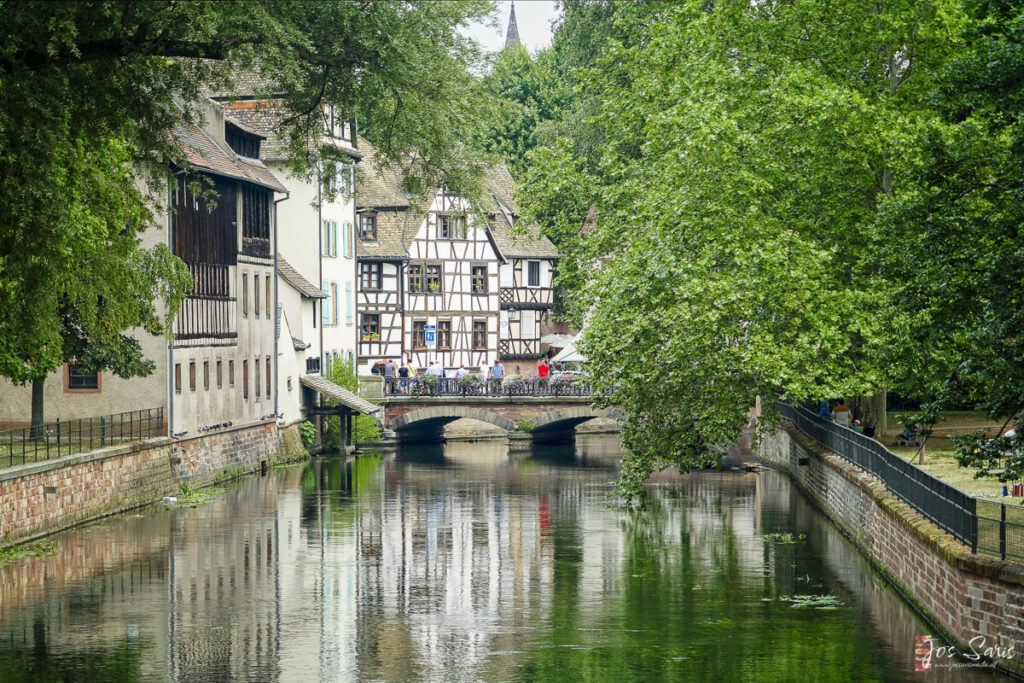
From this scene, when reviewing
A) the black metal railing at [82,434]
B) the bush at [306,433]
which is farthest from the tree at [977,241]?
the bush at [306,433]

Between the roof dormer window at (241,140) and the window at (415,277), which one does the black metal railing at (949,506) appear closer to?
the roof dormer window at (241,140)

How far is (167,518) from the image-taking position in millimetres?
35375

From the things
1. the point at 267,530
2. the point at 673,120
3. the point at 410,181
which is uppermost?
the point at 673,120

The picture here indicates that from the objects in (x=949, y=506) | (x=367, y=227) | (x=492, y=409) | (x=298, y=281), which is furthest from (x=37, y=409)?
(x=367, y=227)

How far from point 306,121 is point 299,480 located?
2883cm

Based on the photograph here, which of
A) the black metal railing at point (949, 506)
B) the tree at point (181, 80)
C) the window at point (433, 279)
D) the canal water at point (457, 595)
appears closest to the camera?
the tree at point (181, 80)

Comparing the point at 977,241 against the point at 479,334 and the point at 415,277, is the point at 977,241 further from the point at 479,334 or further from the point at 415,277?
the point at 479,334

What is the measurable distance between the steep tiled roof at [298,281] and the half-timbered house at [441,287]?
9.55 metres

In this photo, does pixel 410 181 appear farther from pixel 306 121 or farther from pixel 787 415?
pixel 787 415

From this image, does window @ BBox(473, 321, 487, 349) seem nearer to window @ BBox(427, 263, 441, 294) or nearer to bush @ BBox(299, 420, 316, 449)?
window @ BBox(427, 263, 441, 294)

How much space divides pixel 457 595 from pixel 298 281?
3092 cm

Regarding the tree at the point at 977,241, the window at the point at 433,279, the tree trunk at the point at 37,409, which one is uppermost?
the window at the point at 433,279

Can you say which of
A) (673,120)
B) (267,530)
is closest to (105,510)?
(267,530)

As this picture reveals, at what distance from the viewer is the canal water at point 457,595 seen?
19422 mm
